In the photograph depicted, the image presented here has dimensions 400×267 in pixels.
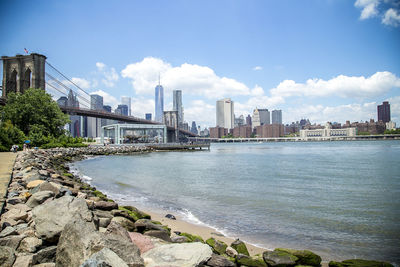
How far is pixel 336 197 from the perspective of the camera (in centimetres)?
1382

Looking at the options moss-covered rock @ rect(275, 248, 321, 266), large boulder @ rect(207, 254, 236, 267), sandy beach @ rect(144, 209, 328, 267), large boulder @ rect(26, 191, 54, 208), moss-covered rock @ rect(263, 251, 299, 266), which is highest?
large boulder @ rect(26, 191, 54, 208)

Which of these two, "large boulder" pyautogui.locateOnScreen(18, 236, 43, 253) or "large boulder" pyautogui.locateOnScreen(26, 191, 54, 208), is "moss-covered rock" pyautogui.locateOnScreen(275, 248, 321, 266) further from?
"large boulder" pyautogui.locateOnScreen(26, 191, 54, 208)

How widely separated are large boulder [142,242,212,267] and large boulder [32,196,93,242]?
1268 mm

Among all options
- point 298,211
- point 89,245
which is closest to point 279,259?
point 89,245

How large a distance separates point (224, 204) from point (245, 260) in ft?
22.6

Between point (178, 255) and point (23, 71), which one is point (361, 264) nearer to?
point (178, 255)

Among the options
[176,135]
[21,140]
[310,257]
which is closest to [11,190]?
[310,257]

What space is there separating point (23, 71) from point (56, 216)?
6767 centimetres

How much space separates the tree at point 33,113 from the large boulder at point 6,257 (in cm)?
4380

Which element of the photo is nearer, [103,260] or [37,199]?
[103,260]

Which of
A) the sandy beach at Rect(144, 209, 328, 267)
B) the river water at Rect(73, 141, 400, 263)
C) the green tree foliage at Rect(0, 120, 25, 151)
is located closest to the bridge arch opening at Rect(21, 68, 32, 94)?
the green tree foliage at Rect(0, 120, 25, 151)

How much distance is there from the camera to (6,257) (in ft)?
12.3

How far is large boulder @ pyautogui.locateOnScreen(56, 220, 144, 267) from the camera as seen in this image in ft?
11.8

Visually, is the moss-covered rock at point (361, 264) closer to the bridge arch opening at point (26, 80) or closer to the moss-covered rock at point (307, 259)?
the moss-covered rock at point (307, 259)
